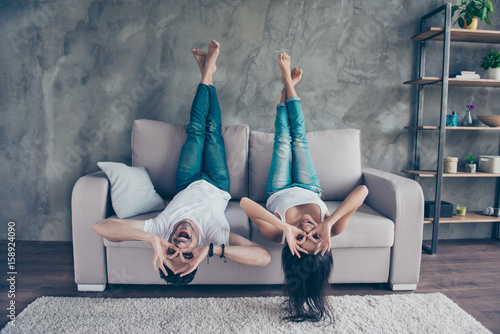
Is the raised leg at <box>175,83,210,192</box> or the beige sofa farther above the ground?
the raised leg at <box>175,83,210,192</box>

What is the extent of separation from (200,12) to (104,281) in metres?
2.20

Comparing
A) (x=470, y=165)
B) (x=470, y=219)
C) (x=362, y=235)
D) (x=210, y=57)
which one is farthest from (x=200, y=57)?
(x=470, y=219)

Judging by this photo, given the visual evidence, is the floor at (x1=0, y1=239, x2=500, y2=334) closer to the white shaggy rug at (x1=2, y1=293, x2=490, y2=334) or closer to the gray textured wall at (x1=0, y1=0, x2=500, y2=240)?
the white shaggy rug at (x1=2, y1=293, x2=490, y2=334)

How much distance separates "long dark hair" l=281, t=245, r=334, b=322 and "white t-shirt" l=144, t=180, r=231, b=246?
14.9 inches

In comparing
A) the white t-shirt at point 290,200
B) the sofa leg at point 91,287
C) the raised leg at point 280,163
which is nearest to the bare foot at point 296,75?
the raised leg at point 280,163

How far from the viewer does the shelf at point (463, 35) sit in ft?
7.68

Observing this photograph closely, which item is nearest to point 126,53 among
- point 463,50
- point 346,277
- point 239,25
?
point 239,25

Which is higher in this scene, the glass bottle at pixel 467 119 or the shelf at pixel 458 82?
the shelf at pixel 458 82

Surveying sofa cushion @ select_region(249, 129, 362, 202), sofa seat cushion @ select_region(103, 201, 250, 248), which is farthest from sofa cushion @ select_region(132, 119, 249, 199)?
sofa seat cushion @ select_region(103, 201, 250, 248)

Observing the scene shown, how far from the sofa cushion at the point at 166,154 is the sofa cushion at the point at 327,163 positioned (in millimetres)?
80

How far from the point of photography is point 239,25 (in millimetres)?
2516

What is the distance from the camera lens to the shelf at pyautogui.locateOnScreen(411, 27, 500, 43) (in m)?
2.34

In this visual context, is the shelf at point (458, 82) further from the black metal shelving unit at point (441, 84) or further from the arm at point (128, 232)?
the arm at point (128, 232)

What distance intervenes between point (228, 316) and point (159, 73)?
2024mm
